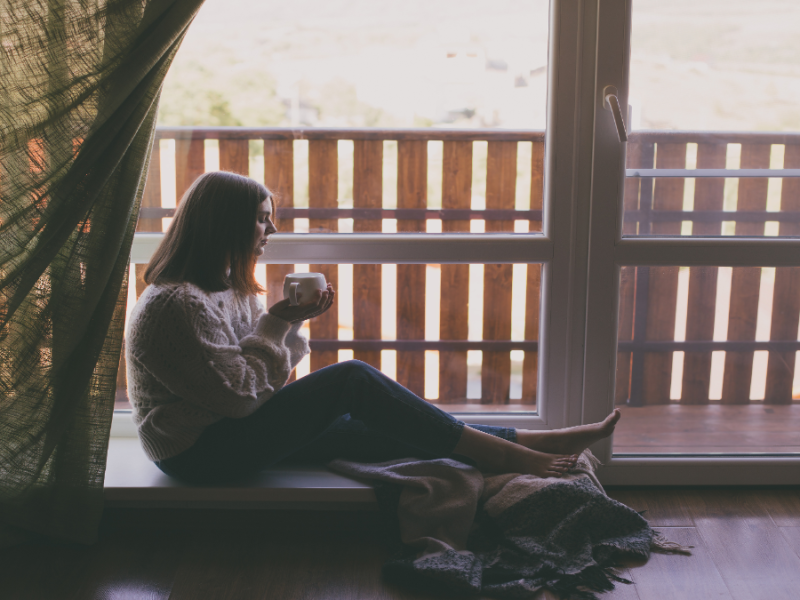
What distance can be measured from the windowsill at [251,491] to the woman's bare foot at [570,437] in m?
0.45

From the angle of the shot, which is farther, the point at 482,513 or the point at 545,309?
the point at 545,309

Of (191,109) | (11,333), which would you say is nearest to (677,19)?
(191,109)

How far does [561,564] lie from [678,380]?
2.37 feet

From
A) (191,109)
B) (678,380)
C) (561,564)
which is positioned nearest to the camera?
(561,564)

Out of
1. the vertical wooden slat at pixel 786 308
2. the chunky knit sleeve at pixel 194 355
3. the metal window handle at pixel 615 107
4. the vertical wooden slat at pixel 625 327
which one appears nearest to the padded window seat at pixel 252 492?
the chunky knit sleeve at pixel 194 355

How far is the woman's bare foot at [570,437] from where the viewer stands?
68.9 inches

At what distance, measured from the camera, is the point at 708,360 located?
194cm

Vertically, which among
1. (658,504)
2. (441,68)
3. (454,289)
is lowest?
(658,504)

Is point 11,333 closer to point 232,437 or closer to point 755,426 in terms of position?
point 232,437

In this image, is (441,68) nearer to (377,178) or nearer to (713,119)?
(377,178)

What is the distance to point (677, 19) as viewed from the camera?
1.74 m

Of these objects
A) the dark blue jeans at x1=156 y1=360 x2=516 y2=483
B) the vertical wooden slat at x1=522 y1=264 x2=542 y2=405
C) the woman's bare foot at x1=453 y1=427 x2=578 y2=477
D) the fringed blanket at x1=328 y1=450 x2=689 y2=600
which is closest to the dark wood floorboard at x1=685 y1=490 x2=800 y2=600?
the fringed blanket at x1=328 y1=450 x2=689 y2=600

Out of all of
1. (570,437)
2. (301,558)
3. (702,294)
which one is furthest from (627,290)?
(301,558)

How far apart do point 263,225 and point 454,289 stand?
0.60 metres
